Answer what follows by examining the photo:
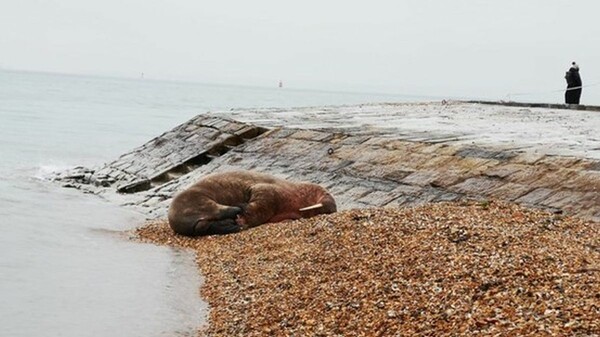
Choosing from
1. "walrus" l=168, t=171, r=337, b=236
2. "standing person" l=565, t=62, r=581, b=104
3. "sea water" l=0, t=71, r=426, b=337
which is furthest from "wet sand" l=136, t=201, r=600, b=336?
"standing person" l=565, t=62, r=581, b=104

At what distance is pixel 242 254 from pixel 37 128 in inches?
1743

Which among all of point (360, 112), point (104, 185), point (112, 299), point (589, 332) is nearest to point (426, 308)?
point (589, 332)

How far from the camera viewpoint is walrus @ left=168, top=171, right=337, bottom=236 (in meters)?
15.7

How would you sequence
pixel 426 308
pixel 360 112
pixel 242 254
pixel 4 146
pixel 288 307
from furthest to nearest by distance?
pixel 4 146 < pixel 360 112 < pixel 242 254 < pixel 288 307 < pixel 426 308

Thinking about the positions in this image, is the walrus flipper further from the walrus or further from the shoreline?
the shoreline

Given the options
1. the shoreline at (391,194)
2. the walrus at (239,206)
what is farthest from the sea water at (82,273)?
the walrus at (239,206)

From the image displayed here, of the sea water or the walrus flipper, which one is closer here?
the sea water

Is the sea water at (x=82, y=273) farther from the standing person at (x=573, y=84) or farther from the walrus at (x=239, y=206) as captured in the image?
the standing person at (x=573, y=84)

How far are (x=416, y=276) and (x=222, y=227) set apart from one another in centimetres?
690

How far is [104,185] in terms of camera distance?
24375 mm

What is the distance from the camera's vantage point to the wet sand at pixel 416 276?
7.64 meters

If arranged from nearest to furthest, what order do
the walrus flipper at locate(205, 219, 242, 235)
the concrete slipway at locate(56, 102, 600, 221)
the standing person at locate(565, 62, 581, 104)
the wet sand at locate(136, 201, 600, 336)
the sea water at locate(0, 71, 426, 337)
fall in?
the wet sand at locate(136, 201, 600, 336) < the sea water at locate(0, 71, 426, 337) < the concrete slipway at locate(56, 102, 600, 221) < the walrus flipper at locate(205, 219, 242, 235) < the standing person at locate(565, 62, 581, 104)

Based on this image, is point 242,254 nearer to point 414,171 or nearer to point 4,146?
point 414,171

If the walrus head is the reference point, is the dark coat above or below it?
above
